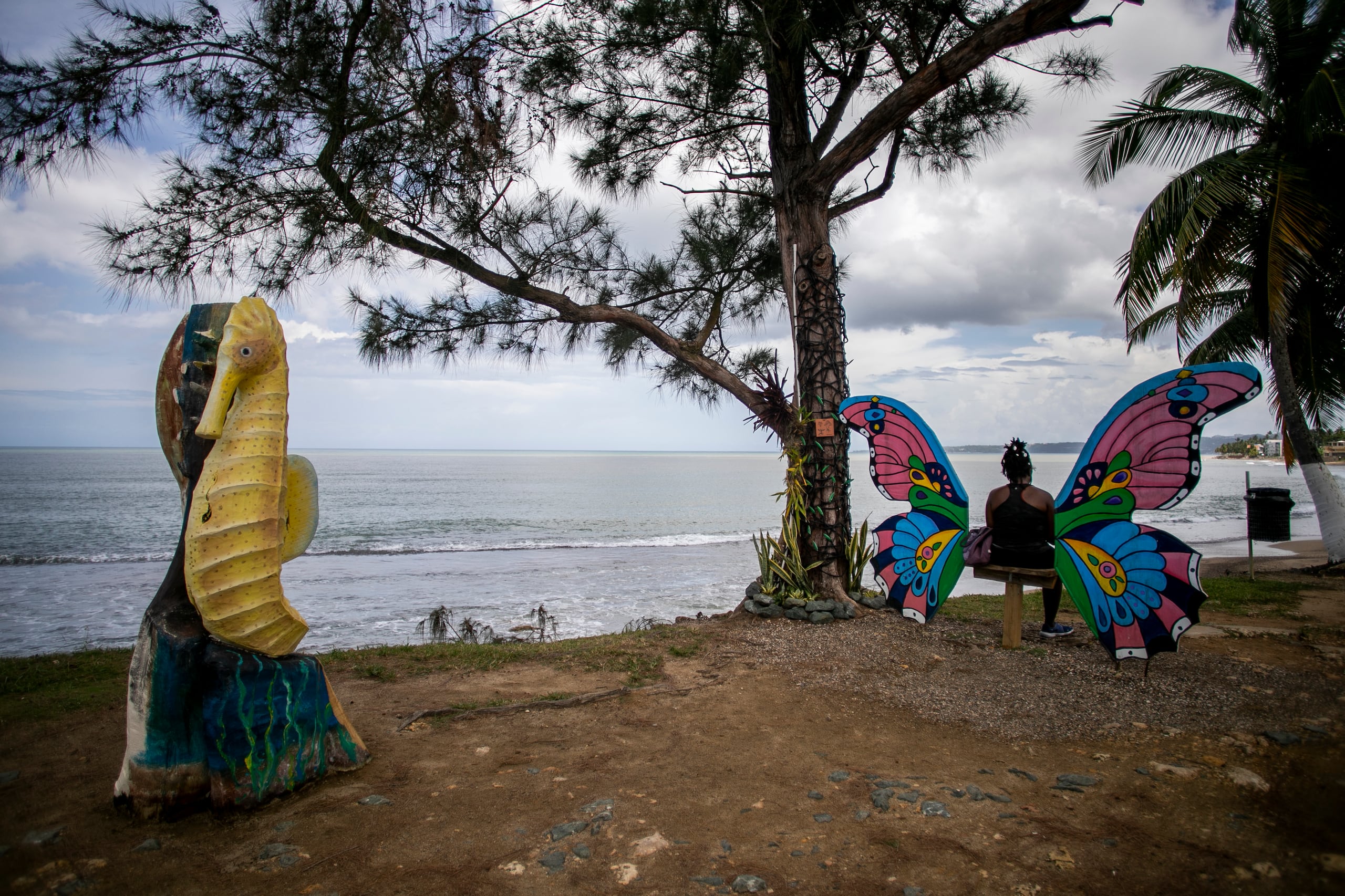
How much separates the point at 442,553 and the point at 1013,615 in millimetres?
12856

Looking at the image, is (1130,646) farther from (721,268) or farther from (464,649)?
(721,268)

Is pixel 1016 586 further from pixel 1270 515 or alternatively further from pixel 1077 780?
pixel 1270 515

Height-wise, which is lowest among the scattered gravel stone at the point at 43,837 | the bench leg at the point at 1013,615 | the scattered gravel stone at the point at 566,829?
the scattered gravel stone at the point at 43,837

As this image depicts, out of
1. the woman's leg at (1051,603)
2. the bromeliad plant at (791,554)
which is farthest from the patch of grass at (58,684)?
the woman's leg at (1051,603)

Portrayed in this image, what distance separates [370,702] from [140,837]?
1.51 m

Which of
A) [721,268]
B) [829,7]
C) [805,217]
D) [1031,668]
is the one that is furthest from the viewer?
[721,268]

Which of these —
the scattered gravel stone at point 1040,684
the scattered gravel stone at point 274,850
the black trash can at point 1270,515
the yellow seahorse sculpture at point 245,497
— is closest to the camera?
the scattered gravel stone at point 274,850

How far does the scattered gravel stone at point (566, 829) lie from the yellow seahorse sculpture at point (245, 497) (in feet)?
4.11

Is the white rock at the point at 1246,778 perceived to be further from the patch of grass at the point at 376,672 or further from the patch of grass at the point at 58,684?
the patch of grass at the point at 58,684

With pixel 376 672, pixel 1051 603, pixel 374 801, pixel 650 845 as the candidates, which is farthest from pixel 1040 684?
pixel 376 672

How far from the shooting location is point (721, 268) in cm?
738

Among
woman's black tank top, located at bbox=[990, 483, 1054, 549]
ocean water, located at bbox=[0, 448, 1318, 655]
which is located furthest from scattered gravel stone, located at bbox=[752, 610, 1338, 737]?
ocean water, located at bbox=[0, 448, 1318, 655]

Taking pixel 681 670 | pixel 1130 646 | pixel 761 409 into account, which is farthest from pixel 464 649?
pixel 1130 646

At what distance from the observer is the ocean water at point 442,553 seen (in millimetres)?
8758
